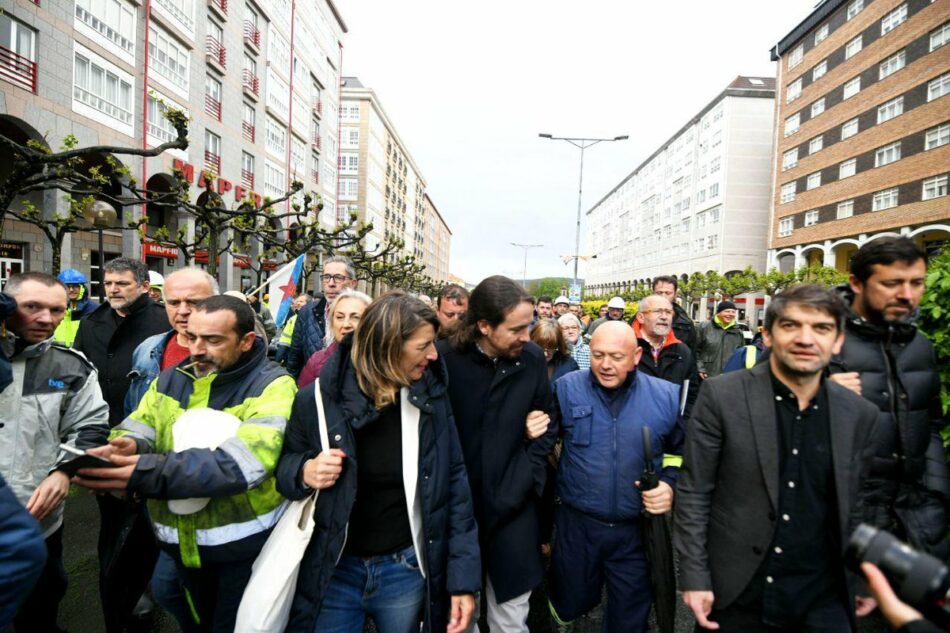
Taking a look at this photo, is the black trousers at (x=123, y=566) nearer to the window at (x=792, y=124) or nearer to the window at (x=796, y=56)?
the window at (x=792, y=124)

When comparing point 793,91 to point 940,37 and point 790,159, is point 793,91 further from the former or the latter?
point 940,37

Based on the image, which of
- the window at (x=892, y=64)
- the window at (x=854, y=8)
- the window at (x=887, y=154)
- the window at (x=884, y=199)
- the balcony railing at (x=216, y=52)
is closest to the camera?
the balcony railing at (x=216, y=52)

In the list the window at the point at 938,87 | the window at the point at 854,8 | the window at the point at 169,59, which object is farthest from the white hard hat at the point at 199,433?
the window at the point at 854,8

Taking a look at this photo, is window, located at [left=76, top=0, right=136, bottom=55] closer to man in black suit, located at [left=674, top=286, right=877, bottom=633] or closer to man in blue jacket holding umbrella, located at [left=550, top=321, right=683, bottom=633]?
man in blue jacket holding umbrella, located at [left=550, top=321, right=683, bottom=633]

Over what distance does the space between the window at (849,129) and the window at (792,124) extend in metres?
5.81

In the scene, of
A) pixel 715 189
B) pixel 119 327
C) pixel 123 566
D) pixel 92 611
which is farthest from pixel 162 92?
pixel 715 189

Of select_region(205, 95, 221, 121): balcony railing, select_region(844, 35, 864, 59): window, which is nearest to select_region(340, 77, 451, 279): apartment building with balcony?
select_region(205, 95, 221, 121): balcony railing

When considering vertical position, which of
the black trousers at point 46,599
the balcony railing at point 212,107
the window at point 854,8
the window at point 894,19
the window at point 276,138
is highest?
the window at point 854,8

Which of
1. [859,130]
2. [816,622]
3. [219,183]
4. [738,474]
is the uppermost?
[859,130]

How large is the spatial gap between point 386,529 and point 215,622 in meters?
0.94

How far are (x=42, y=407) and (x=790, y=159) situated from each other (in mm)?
50223

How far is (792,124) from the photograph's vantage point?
41188 millimetres

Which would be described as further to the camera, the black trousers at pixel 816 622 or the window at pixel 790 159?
the window at pixel 790 159

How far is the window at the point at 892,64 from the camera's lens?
29.8 meters
